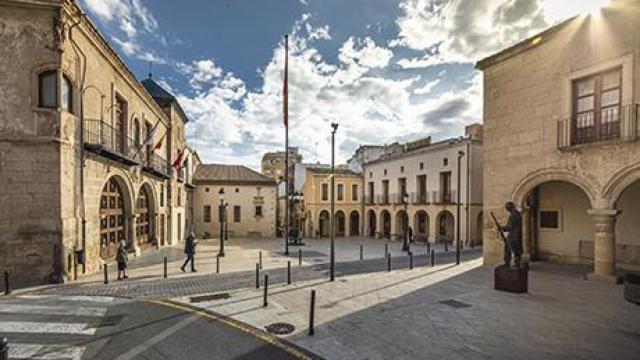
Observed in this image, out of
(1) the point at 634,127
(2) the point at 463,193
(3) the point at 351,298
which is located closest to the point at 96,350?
(3) the point at 351,298

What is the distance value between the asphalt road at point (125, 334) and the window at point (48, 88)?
262 inches

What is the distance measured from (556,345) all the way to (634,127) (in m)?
8.73

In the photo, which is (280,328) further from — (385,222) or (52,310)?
(385,222)

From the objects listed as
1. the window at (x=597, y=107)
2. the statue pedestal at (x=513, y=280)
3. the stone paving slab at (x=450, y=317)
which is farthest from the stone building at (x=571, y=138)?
the statue pedestal at (x=513, y=280)

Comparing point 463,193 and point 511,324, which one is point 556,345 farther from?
point 463,193

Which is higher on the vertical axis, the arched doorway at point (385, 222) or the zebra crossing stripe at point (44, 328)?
the zebra crossing stripe at point (44, 328)

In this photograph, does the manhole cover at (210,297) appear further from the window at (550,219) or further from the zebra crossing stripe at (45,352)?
the window at (550,219)

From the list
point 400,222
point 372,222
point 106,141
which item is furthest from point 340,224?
point 106,141

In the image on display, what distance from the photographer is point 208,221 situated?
106 feet

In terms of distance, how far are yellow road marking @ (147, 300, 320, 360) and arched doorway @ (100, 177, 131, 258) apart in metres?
7.58

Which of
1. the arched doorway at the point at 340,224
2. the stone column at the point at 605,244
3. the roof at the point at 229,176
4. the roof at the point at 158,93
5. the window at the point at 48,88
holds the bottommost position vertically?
the arched doorway at the point at 340,224

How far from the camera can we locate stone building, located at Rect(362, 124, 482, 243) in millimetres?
24891

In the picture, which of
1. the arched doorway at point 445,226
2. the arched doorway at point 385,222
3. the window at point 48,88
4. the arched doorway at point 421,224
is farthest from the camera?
the arched doorway at point 385,222

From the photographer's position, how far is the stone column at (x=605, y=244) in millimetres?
11055
